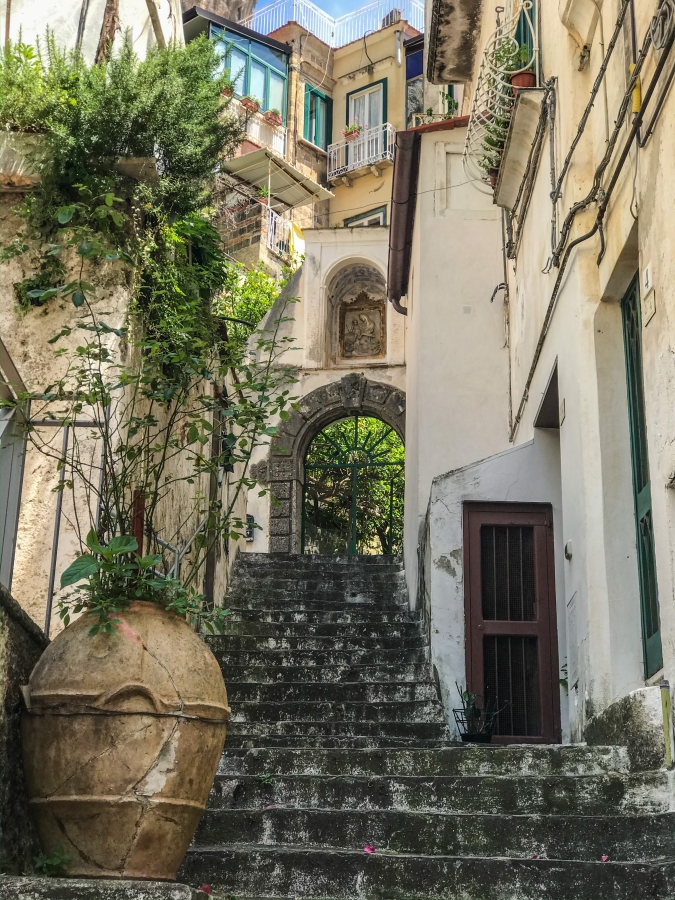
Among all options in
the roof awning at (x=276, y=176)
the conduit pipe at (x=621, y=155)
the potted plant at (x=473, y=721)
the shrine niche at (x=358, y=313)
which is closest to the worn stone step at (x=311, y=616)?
the potted plant at (x=473, y=721)

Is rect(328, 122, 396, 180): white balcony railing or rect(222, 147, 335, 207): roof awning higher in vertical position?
rect(328, 122, 396, 180): white balcony railing

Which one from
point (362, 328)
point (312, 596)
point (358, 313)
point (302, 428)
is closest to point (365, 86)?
point (358, 313)

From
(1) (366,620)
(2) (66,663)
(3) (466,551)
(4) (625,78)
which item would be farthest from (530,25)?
(2) (66,663)

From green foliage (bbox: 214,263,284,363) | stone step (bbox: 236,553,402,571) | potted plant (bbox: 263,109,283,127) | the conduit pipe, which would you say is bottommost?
stone step (bbox: 236,553,402,571)

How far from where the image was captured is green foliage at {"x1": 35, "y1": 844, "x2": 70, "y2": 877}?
12.1 feet

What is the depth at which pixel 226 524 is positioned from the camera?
526cm

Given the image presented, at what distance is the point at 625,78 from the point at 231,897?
4.63 meters

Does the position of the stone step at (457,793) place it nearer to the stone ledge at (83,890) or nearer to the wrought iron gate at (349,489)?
the stone ledge at (83,890)

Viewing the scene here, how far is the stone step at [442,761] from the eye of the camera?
520cm

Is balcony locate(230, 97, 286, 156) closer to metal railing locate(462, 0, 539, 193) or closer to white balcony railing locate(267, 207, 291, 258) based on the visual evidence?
white balcony railing locate(267, 207, 291, 258)

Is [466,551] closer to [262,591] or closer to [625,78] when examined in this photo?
[262,591]

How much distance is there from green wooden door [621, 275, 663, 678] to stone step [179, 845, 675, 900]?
1.66m

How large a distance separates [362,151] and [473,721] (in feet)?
73.4

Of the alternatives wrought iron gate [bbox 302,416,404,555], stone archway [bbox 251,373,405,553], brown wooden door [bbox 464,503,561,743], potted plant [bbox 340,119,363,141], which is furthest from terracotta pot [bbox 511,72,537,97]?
potted plant [bbox 340,119,363,141]
